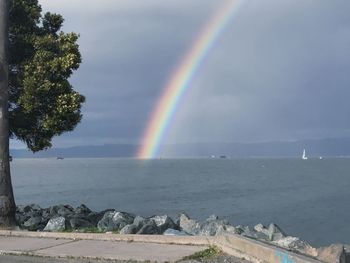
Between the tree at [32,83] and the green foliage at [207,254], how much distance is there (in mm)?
6821

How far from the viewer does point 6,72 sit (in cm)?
1496

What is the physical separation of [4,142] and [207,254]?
736 cm

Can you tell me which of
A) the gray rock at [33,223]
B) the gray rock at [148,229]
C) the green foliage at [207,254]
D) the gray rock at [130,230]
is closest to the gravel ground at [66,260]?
the green foliage at [207,254]

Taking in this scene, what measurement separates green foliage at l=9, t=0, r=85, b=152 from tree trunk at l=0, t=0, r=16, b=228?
107 cm

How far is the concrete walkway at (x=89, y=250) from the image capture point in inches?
397

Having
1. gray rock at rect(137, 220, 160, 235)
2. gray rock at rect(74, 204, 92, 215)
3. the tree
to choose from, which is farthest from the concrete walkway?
gray rock at rect(74, 204, 92, 215)

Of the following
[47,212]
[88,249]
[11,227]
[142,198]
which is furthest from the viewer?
[142,198]

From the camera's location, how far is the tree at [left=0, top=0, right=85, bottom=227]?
14.9m

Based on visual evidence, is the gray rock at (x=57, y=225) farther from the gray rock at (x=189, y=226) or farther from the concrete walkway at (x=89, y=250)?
the gray rock at (x=189, y=226)

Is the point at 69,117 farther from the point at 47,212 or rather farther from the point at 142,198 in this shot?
the point at 142,198

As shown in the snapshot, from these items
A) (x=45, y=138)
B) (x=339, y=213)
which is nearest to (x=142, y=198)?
(x=339, y=213)

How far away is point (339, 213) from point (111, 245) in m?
41.6

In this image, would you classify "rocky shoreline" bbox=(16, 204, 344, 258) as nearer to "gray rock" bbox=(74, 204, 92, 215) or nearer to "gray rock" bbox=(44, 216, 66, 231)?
"gray rock" bbox=(44, 216, 66, 231)

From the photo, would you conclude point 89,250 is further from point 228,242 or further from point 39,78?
point 39,78
